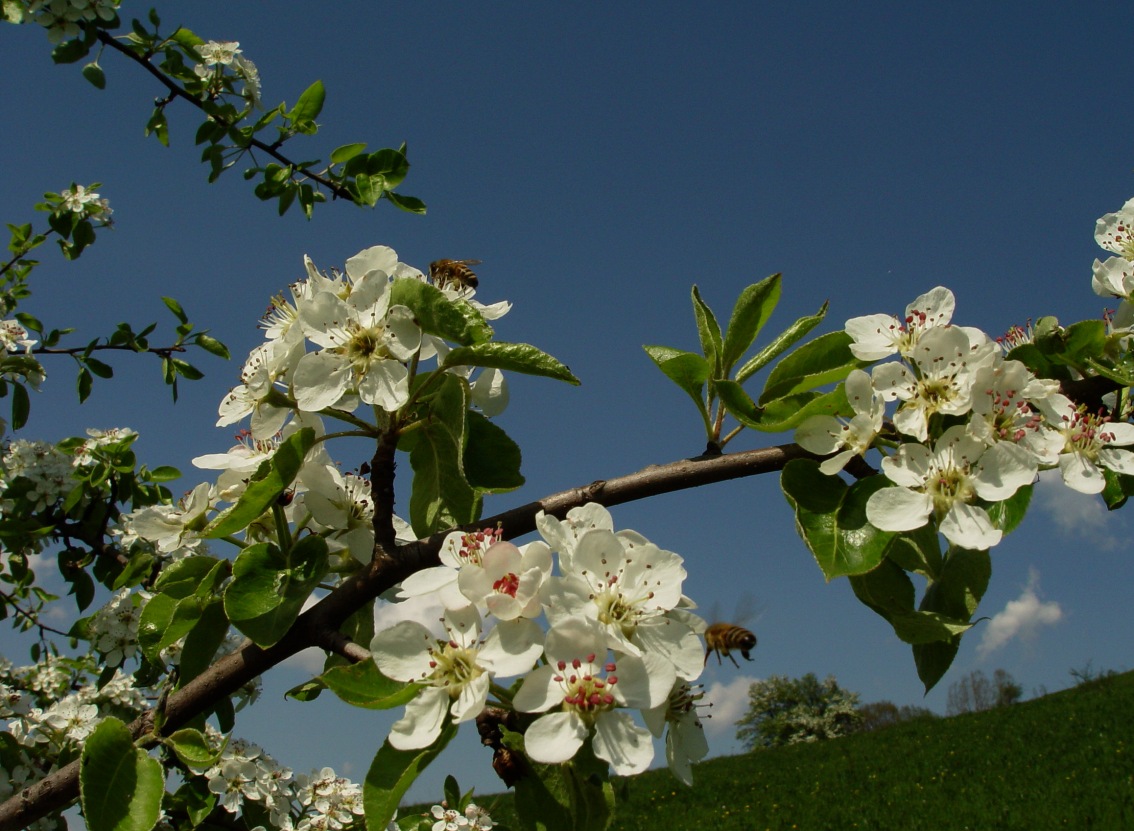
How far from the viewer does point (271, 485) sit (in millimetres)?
1272

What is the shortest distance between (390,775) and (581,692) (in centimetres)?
27

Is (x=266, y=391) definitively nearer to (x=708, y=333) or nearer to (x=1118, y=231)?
(x=708, y=333)

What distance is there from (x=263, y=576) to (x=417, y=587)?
0.29 meters

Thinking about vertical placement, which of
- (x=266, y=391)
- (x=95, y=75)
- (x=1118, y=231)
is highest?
(x=95, y=75)

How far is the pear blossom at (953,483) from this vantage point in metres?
1.21

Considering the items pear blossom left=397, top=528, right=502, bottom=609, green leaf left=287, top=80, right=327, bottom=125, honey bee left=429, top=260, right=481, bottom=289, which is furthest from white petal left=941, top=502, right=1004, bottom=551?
green leaf left=287, top=80, right=327, bottom=125

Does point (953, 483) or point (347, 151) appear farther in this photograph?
point (347, 151)

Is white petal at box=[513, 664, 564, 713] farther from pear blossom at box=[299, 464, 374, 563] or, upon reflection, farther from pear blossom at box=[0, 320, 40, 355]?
pear blossom at box=[0, 320, 40, 355]

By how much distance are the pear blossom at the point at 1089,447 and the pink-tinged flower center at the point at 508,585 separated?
867 mm

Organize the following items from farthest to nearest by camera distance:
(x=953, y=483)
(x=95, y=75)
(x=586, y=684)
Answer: (x=95, y=75)
(x=953, y=483)
(x=586, y=684)

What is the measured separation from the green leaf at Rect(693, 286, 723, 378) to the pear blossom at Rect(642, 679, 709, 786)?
538 millimetres

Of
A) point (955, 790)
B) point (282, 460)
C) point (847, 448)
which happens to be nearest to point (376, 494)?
point (282, 460)

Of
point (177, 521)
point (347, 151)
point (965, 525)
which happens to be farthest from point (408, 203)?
point (965, 525)

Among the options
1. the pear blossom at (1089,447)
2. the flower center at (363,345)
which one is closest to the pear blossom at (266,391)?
the flower center at (363,345)
